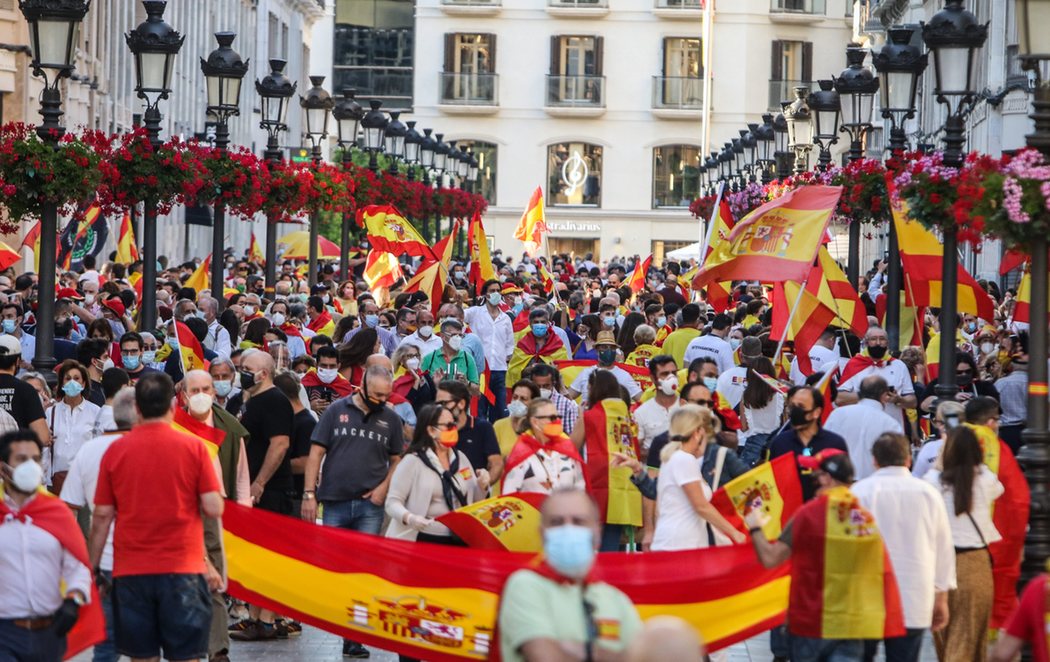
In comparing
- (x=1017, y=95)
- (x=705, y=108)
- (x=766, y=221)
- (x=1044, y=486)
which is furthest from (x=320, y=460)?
(x=705, y=108)

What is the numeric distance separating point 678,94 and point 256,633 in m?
61.8

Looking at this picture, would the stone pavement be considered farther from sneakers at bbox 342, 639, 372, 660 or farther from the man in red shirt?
the man in red shirt

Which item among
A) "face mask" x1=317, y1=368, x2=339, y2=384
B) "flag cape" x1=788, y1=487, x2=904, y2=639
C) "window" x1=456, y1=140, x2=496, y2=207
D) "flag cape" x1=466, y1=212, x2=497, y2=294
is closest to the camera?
"flag cape" x1=788, y1=487, x2=904, y2=639

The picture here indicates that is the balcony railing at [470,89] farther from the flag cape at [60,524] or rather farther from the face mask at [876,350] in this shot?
the flag cape at [60,524]

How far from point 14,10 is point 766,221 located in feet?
70.9

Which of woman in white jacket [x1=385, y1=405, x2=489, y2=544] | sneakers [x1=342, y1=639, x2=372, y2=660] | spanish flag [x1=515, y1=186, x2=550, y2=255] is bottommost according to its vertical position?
sneakers [x1=342, y1=639, x2=372, y2=660]

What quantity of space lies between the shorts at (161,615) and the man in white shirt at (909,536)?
123 inches

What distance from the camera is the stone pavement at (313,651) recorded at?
1249 cm

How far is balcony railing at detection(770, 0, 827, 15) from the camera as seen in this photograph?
73188 mm

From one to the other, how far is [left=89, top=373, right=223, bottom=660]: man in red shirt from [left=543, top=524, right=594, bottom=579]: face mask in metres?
3.70

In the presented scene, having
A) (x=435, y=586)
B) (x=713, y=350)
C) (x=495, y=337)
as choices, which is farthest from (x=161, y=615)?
(x=495, y=337)

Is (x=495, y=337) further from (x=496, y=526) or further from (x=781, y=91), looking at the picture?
(x=781, y=91)

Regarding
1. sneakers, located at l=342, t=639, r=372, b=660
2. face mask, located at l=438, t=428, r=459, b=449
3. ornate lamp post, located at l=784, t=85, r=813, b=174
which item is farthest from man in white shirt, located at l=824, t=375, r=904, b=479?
ornate lamp post, located at l=784, t=85, r=813, b=174

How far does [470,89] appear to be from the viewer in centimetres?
7375
